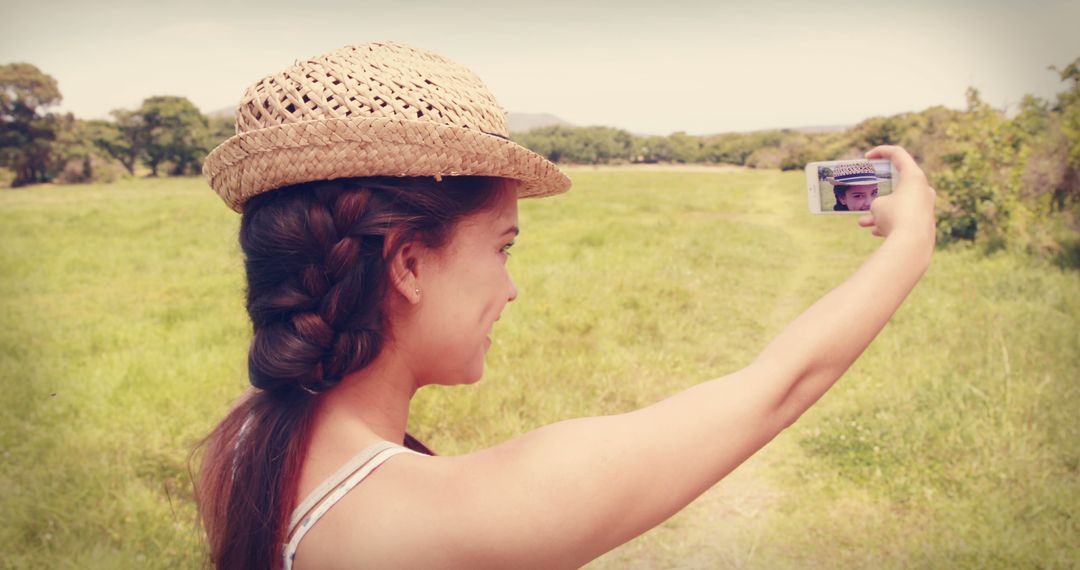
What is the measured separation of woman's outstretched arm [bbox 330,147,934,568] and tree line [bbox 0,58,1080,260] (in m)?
0.67

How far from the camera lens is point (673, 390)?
5.73 metres

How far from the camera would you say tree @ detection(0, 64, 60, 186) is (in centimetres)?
3950

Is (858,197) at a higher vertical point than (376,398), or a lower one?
higher

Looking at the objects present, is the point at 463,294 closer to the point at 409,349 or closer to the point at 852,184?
the point at 409,349

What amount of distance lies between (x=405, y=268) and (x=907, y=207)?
86 centimetres

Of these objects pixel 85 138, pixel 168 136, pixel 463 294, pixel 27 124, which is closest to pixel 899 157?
pixel 463 294

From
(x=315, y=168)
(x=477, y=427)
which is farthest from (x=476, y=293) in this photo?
(x=477, y=427)

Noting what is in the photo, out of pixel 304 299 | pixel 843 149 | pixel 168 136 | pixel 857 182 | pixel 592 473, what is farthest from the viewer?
pixel 168 136

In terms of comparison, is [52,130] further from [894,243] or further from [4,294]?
[894,243]

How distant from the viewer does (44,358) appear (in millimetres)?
6578

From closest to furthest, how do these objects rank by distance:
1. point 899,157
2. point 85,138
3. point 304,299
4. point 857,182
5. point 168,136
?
point 304,299
point 899,157
point 857,182
point 85,138
point 168,136

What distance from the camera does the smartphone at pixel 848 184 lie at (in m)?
1.70

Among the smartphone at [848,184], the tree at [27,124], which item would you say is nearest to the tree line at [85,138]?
the tree at [27,124]

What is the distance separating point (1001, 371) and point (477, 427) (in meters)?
3.89
